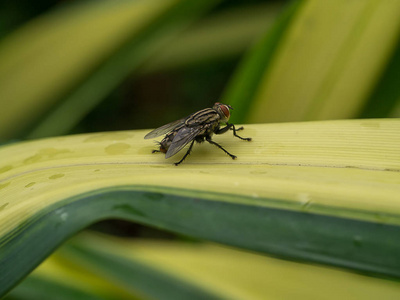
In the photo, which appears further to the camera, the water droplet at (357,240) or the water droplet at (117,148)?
the water droplet at (117,148)

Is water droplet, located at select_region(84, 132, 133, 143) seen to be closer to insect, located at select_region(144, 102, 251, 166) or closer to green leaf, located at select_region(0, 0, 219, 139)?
insect, located at select_region(144, 102, 251, 166)

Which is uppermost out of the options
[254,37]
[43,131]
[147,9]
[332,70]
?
[254,37]

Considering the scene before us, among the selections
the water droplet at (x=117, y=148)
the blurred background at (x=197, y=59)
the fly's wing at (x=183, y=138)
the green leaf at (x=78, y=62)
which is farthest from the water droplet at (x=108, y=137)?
the green leaf at (x=78, y=62)

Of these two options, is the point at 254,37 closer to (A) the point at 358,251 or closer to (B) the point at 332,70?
(B) the point at 332,70

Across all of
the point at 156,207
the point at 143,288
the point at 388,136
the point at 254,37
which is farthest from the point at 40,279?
the point at 254,37

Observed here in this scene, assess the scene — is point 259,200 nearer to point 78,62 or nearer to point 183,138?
point 183,138

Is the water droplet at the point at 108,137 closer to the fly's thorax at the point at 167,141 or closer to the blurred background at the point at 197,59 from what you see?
the fly's thorax at the point at 167,141
